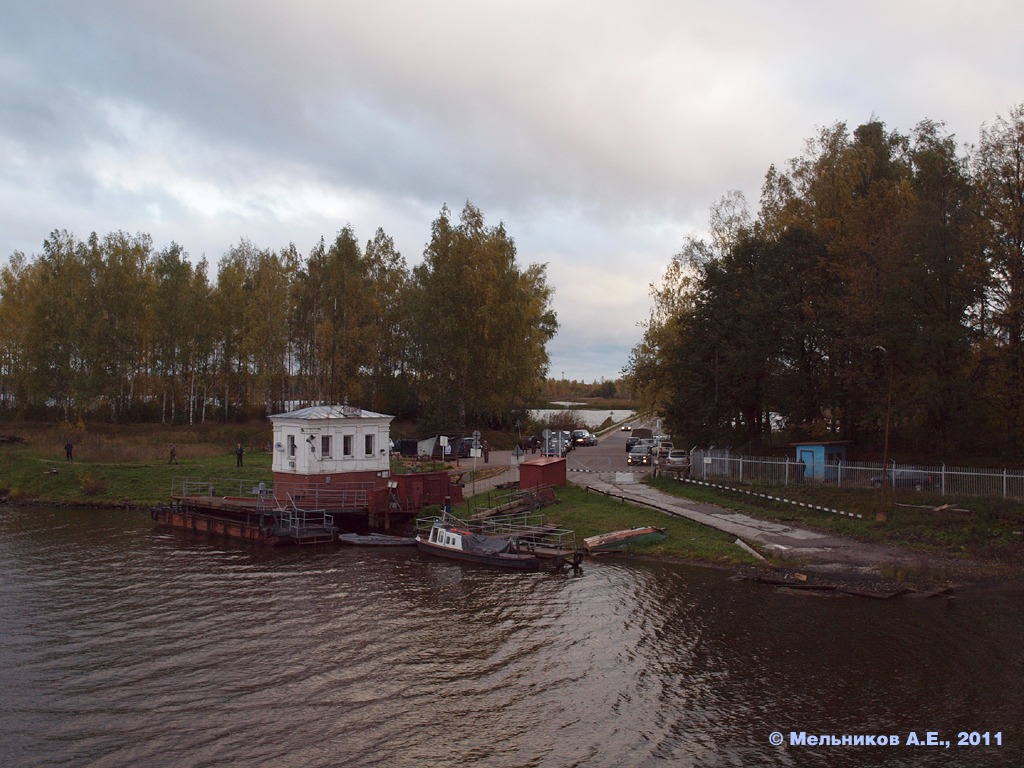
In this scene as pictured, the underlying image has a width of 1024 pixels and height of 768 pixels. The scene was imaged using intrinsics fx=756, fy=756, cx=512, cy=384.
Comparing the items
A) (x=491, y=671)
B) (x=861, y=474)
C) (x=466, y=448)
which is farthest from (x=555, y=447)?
(x=491, y=671)

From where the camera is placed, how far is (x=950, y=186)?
135ft

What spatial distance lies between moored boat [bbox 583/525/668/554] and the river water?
9.55 ft

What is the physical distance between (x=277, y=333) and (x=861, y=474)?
51.9 m

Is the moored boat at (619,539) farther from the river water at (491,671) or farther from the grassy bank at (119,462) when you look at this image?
the grassy bank at (119,462)

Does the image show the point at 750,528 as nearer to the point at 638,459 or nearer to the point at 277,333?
the point at 638,459

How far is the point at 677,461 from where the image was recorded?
52.1 meters

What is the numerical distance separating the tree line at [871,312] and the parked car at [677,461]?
2607mm

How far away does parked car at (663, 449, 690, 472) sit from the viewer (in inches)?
1986

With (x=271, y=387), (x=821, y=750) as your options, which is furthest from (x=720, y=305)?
(x=271, y=387)

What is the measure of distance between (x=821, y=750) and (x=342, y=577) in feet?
63.9

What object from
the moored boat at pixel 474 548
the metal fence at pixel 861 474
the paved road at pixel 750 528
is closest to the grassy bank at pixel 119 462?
the moored boat at pixel 474 548

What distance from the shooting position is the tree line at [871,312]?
119 feet

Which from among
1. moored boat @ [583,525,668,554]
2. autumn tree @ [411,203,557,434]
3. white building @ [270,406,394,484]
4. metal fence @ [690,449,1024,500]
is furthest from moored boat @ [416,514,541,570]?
autumn tree @ [411,203,557,434]

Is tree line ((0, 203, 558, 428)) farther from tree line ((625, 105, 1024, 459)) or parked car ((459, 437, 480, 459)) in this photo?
tree line ((625, 105, 1024, 459))
